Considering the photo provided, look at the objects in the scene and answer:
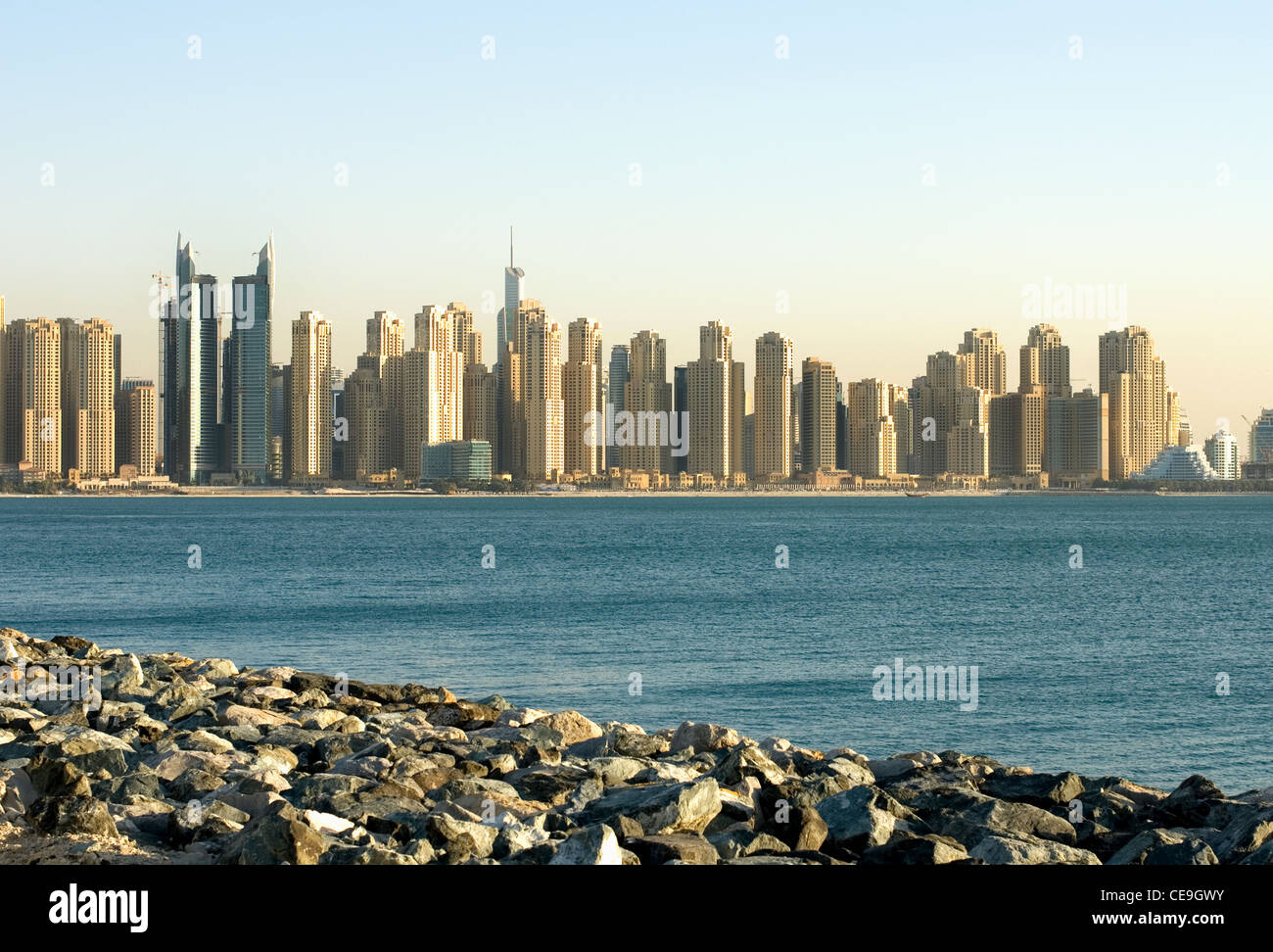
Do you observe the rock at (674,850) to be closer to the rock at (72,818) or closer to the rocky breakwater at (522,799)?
the rocky breakwater at (522,799)

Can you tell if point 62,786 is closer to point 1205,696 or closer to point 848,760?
point 848,760

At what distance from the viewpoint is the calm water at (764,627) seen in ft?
84.3

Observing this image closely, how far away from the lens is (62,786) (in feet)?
41.5

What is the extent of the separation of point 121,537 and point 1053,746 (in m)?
89.4

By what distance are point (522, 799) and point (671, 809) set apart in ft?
6.73

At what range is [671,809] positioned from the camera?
12.6 metres

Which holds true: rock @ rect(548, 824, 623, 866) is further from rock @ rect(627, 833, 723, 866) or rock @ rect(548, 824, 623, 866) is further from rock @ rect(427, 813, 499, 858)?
rock @ rect(427, 813, 499, 858)

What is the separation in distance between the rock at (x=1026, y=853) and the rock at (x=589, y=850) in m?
3.25

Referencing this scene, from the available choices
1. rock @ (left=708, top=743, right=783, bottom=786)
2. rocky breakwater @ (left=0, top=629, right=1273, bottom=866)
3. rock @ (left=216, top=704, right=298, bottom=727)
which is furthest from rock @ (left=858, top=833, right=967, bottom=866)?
rock @ (left=216, top=704, right=298, bottom=727)

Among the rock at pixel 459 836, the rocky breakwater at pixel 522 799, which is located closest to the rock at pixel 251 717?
the rocky breakwater at pixel 522 799

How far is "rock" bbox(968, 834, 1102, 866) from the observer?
39.5 feet
